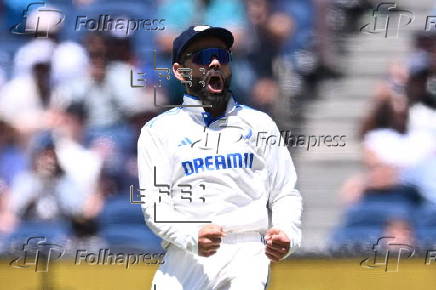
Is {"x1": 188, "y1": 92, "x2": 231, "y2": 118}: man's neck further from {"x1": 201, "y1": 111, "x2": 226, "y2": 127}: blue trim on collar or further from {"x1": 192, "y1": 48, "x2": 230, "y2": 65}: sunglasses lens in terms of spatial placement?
{"x1": 192, "y1": 48, "x2": 230, "y2": 65}: sunglasses lens

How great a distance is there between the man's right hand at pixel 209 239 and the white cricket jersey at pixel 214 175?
14cm

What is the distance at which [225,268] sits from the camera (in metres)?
3.40

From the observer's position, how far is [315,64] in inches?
223

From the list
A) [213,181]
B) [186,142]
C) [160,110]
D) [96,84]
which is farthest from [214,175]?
[96,84]

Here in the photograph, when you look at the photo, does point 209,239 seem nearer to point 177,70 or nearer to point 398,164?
point 177,70

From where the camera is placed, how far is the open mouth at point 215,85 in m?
3.55

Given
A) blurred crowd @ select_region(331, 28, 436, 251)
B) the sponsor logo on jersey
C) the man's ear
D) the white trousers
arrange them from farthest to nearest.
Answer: blurred crowd @ select_region(331, 28, 436, 251) < the man's ear < the sponsor logo on jersey < the white trousers

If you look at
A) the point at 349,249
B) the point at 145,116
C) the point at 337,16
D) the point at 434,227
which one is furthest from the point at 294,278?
the point at 337,16

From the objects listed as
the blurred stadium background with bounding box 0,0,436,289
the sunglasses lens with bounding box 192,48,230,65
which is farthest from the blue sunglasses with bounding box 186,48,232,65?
the blurred stadium background with bounding box 0,0,436,289

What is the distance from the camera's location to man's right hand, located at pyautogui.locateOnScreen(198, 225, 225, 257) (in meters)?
3.21

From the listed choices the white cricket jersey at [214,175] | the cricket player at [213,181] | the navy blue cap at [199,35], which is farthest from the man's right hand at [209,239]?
the navy blue cap at [199,35]

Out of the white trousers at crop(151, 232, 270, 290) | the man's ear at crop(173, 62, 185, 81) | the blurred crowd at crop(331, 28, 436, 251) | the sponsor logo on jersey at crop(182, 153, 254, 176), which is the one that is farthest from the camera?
the blurred crowd at crop(331, 28, 436, 251)

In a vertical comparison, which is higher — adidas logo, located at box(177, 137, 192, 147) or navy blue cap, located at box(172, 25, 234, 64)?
navy blue cap, located at box(172, 25, 234, 64)

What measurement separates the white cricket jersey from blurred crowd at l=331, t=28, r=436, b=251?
1.89 m
